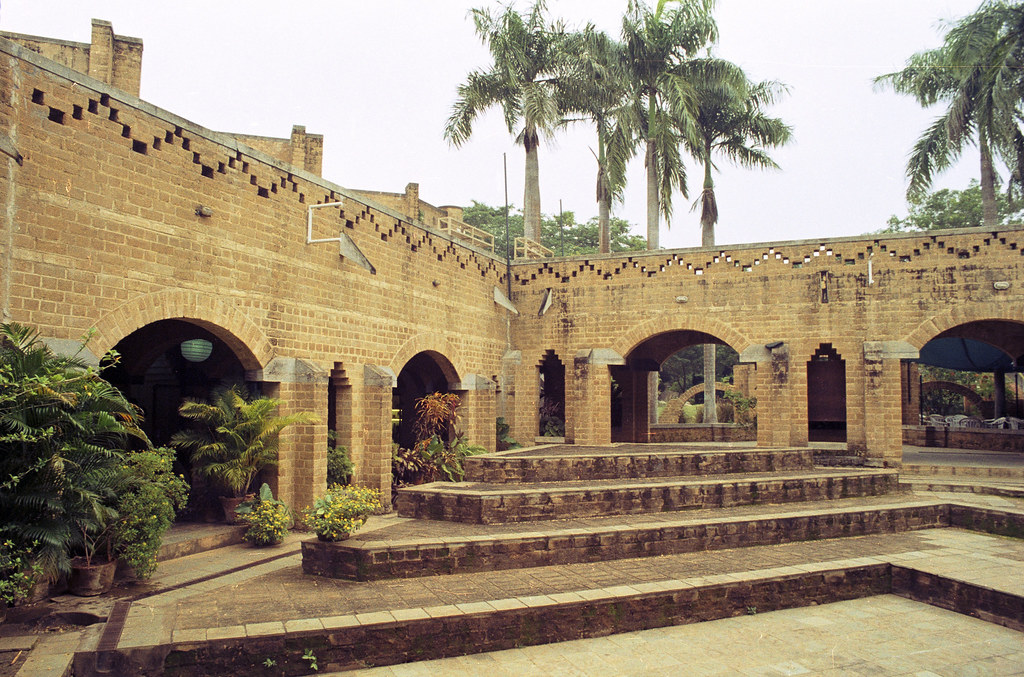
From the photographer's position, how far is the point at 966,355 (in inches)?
743

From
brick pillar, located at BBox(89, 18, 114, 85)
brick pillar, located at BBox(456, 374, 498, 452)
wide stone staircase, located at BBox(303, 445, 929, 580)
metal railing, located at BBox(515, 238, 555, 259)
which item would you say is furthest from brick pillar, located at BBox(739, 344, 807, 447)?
brick pillar, located at BBox(89, 18, 114, 85)

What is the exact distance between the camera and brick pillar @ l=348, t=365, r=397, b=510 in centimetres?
1147

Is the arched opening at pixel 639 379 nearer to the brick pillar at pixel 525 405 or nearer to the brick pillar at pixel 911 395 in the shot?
the brick pillar at pixel 525 405

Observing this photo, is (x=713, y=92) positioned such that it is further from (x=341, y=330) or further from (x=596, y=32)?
(x=341, y=330)

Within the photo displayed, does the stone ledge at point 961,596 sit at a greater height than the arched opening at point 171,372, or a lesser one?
lesser

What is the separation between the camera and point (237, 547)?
28.7 ft

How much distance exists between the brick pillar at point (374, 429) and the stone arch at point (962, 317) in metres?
9.75

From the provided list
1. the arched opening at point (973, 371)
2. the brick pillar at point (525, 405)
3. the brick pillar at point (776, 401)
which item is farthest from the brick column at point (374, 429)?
the arched opening at point (973, 371)

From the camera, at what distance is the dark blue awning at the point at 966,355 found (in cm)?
1836

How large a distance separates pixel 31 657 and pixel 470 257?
423 inches

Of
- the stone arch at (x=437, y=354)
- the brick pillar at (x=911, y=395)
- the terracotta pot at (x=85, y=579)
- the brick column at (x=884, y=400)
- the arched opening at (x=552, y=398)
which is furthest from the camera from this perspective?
the brick pillar at (x=911, y=395)

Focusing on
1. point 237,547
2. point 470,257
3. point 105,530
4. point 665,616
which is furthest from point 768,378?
point 105,530

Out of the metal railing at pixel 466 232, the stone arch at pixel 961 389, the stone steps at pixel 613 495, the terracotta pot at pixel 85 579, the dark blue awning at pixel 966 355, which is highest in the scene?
the metal railing at pixel 466 232

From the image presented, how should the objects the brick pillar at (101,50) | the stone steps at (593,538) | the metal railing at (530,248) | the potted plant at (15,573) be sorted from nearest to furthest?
the potted plant at (15,573), the stone steps at (593,538), the metal railing at (530,248), the brick pillar at (101,50)
